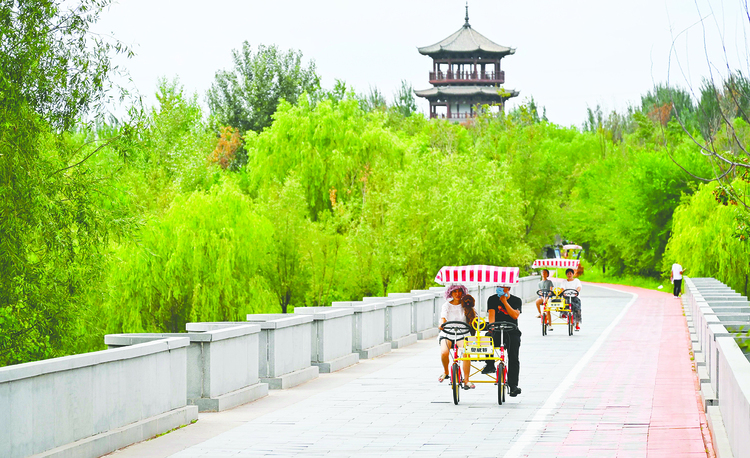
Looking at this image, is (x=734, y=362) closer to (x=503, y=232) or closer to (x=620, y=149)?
(x=503, y=232)

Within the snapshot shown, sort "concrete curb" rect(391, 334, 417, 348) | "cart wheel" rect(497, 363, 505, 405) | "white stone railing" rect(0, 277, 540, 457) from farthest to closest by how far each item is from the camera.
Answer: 1. "concrete curb" rect(391, 334, 417, 348)
2. "cart wheel" rect(497, 363, 505, 405)
3. "white stone railing" rect(0, 277, 540, 457)

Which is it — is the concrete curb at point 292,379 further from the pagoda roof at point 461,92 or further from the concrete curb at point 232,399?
the pagoda roof at point 461,92

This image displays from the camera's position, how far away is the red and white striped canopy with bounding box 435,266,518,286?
15.1 metres

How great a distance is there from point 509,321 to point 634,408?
76.0 inches

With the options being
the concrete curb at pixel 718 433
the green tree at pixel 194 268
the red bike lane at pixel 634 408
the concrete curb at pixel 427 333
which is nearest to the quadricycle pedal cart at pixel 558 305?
the red bike lane at pixel 634 408

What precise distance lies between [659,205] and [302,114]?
78.7ft

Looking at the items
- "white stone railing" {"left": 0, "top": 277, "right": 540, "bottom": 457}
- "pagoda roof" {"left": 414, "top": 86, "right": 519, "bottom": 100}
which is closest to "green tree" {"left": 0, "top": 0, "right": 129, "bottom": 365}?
"white stone railing" {"left": 0, "top": 277, "right": 540, "bottom": 457}

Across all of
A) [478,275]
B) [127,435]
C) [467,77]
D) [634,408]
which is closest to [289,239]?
[478,275]

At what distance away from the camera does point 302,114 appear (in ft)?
160

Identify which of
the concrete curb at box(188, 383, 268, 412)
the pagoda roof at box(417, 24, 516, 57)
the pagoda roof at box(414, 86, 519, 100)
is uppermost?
the pagoda roof at box(417, 24, 516, 57)

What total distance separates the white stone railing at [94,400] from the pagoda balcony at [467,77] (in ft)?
343

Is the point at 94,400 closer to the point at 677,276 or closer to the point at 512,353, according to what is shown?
the point at 512,353

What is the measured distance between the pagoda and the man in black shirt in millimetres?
100354

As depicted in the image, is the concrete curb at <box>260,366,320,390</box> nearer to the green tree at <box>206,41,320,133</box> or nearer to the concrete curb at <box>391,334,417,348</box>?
the concrete curb at <box>391,334,417,348</box>
